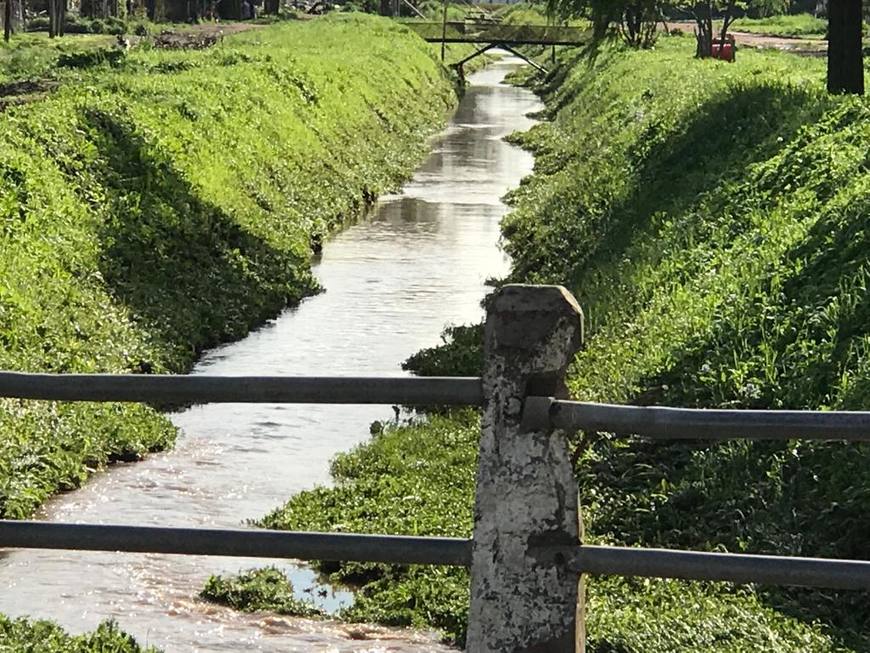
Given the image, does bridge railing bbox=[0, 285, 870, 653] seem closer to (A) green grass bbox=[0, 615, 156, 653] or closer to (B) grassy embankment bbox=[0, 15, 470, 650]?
(A) green grass bbox=[0, 615, 156, 653]

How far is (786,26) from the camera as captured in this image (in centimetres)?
7300

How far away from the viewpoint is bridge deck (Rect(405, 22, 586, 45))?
5744 cm

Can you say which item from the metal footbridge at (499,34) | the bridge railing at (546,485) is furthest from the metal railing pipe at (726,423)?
the metal footbridge at (499,34)

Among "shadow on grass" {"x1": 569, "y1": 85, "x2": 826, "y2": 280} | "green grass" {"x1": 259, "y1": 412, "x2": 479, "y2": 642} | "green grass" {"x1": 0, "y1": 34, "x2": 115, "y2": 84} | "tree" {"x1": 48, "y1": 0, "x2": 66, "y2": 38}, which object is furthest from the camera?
"tree" {"x1": 48, "y1": 0, "x2": 66, "y2": 38}

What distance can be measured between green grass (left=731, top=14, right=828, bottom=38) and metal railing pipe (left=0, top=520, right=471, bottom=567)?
63902 millimetres

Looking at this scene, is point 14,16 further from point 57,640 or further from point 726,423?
point 726,423

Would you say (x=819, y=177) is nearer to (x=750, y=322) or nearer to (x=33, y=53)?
(x=750, y=322)

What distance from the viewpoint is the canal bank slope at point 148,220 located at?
12.7 metres

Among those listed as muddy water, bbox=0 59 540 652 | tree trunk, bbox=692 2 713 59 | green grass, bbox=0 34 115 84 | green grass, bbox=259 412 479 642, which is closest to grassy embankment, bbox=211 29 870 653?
green grass, bbox=259 412 479 642

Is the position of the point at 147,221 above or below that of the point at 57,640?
above

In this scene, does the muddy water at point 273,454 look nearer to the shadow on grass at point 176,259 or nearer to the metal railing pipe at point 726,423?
the shadow on grass at point 176,259

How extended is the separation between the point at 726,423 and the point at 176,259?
1460 cm

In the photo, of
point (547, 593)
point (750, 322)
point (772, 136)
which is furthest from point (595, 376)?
point (547, 593)

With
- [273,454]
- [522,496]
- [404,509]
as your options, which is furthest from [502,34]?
[522,496]
